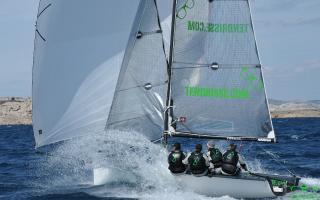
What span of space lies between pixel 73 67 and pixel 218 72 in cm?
430

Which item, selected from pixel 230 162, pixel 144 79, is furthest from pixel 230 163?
pixel 144 79

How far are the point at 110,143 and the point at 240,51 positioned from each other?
4.78 m

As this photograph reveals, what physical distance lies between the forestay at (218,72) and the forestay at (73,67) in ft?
6.95

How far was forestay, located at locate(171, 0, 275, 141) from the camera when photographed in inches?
651

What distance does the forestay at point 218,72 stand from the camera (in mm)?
16531

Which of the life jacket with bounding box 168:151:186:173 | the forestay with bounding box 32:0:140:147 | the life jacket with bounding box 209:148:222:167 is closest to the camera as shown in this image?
the life jacket with bounding box 168:151:186:173

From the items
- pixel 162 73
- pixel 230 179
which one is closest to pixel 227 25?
pixel 162 73

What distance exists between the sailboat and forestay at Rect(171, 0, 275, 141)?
1.2 inches

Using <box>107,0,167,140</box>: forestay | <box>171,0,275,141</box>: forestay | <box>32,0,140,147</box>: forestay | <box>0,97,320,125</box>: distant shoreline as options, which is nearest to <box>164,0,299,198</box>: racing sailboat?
<box>171,0,275,141</box>: forestay

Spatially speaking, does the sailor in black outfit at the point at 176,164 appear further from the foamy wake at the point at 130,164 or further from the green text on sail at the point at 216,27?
the green text on sail at the point at 216,27

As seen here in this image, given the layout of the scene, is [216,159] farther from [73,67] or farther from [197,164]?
[73,67]

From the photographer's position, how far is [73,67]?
1586 centimetres

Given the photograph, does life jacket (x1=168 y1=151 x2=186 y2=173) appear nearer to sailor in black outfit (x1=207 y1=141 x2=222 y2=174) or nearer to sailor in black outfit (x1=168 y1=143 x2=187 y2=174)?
sailor in black outfit (x1=168 y1=143 x2=187 y2=174)

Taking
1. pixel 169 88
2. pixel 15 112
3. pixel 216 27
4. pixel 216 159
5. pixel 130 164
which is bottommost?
pixel 130 164
